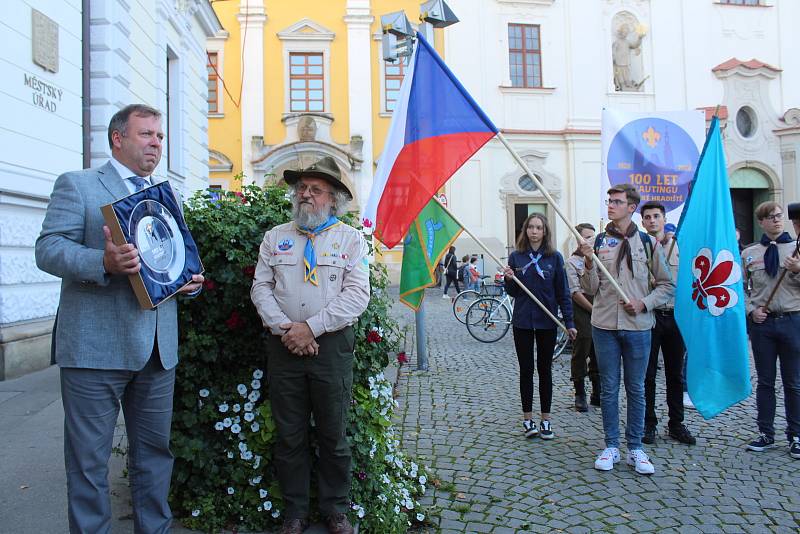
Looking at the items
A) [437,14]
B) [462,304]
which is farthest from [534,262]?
[462,304]

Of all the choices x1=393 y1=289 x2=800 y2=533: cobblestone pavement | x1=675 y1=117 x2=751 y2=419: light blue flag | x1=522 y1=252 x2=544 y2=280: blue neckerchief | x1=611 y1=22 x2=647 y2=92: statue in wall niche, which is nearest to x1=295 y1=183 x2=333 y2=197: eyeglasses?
x1=393 y1=289 x2=800 y2=533: cobblestone pavement

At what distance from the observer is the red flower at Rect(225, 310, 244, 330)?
3236 millimetres

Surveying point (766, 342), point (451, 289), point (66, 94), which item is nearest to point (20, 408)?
point (66, 94)

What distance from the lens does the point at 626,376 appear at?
15.3 feet

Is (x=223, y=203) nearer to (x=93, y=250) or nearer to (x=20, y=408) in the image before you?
(x=93, y=250)

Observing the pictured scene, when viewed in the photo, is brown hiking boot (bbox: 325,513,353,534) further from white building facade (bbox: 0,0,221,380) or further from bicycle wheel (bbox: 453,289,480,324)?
bicycle wheel (bbox: 453,289,480,324)

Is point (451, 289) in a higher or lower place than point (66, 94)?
lower

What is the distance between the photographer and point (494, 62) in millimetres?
24016

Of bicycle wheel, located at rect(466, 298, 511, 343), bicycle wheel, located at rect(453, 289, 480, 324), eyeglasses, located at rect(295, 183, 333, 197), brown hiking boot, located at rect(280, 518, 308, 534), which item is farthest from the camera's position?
bicycle wheel, located at rect(453, 289, 480, 324)

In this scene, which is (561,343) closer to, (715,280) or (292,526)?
(715,280)

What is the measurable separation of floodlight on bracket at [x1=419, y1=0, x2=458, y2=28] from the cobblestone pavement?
5.10 meters

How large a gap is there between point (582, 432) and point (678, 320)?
4.59ft

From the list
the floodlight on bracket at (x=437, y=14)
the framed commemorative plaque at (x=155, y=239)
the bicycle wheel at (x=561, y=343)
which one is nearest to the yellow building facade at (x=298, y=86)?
the floodlight on bracket at (x=437, y=14)

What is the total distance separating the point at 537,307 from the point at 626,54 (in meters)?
23.6
